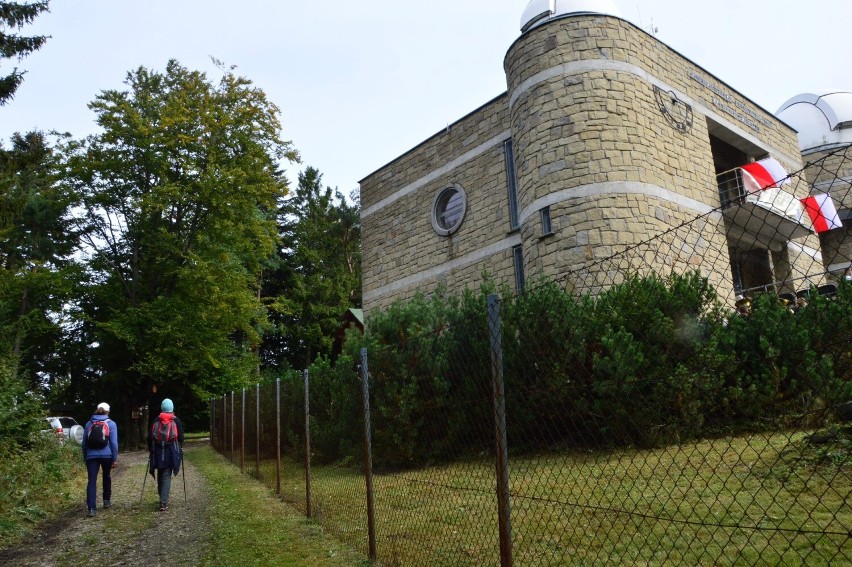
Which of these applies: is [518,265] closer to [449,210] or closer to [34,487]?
[449,210]

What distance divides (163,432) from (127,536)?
2266mm

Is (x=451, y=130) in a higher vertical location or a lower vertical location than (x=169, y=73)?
lower

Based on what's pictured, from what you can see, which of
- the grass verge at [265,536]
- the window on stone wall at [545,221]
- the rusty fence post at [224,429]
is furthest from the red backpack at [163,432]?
the rusty fence post at [224,429]

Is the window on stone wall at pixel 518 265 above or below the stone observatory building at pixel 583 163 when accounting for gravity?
below

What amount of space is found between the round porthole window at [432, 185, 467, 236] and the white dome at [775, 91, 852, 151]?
15.7 m

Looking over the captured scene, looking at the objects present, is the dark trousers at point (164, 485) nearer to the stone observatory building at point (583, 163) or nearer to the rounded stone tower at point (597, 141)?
the stone observatory building at point (583, 163)

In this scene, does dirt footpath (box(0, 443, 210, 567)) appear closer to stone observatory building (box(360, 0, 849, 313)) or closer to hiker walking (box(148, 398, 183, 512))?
hiker walking (box(148, 398, 183, 512))

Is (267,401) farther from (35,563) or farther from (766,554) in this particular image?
(766,554)

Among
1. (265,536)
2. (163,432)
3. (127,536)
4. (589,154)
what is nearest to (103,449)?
Answer: (163,432)

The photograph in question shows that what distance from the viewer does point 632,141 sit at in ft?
49.4

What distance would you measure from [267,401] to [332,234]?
36577mm

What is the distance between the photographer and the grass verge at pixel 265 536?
5.75 meters

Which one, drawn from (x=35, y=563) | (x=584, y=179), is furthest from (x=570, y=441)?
(x=584, y=179)

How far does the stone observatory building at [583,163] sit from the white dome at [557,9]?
0.04 metres
